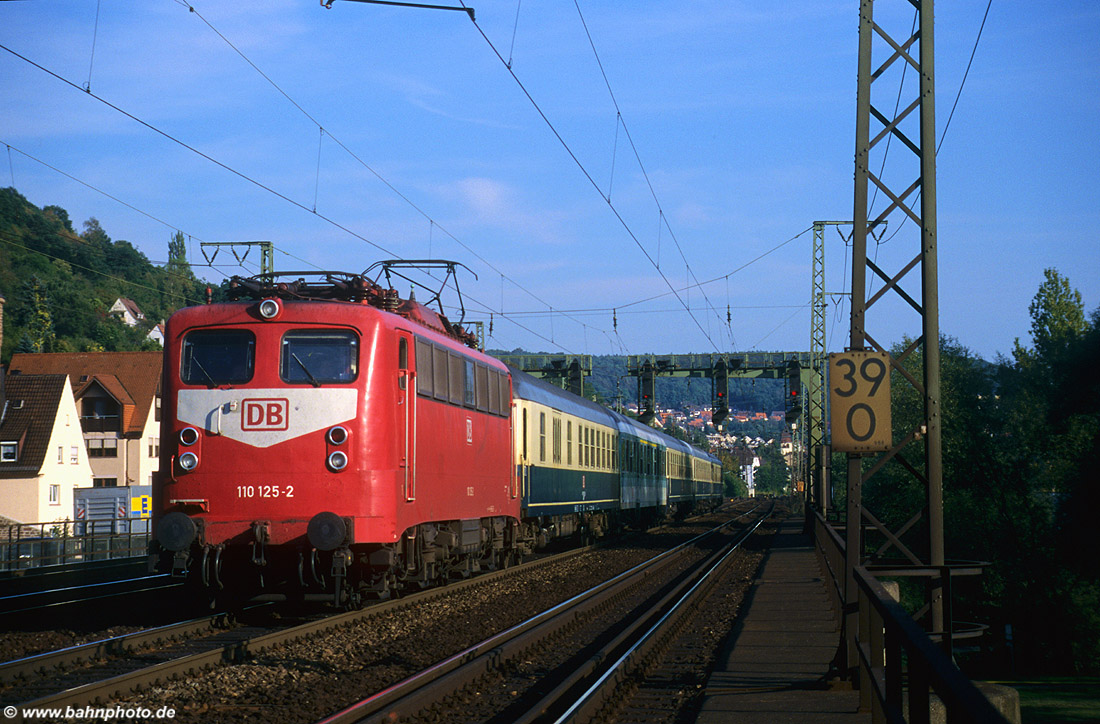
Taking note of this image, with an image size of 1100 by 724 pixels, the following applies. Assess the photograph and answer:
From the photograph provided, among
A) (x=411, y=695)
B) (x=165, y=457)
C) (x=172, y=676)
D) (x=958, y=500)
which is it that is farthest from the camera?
(x=958, y=500)

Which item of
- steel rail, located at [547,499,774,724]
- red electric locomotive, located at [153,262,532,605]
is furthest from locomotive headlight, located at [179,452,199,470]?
steel rail, located at [547,499,774,724]

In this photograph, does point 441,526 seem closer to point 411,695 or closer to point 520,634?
point 520,634

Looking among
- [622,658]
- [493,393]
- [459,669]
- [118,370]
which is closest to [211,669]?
[459,669]

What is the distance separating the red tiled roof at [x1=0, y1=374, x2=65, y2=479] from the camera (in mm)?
46688

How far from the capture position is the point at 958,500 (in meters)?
48.4

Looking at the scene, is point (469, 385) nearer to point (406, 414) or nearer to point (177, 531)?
point (406, 414)

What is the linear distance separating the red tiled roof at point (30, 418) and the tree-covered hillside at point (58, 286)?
3257 centimetres

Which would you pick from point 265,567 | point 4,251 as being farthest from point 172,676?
point 4,251

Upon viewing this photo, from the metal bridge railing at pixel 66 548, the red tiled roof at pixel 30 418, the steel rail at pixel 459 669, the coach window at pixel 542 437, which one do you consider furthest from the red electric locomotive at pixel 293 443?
the red tiled roof at pixel 30 418

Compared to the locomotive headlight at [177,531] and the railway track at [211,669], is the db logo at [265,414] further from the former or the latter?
the railway track at [211,669]

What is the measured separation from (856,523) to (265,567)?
6488 millimetres

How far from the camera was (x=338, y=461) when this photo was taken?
11414mm

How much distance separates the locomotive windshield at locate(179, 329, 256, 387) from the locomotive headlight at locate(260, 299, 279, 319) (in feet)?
0.90

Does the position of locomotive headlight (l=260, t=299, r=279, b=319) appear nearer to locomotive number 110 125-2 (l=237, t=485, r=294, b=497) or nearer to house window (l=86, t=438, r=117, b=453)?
locomotive number 110 125-2 (l=237, t=485, r=294, b=497)
